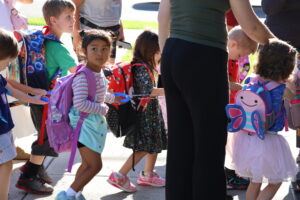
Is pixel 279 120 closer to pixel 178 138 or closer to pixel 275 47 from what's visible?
pixel 275 47

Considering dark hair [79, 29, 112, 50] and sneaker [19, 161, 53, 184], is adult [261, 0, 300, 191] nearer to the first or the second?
dark hair [79, 29, 112, 50]

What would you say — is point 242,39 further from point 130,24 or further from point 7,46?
point 130,24

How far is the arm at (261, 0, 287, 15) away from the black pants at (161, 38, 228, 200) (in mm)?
1753

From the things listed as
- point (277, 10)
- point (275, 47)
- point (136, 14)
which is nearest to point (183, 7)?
point (275, 47)

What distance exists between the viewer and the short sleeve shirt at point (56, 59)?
465 cm

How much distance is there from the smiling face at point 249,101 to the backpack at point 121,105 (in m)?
1.01

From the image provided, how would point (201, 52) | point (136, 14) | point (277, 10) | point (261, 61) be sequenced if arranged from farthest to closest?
point (136, 14)
point (277, 10)
point (261, 61)
point (201, 52)

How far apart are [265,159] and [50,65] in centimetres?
179

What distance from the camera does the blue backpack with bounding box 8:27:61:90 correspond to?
4.58 metres

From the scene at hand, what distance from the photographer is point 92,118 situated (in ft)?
14.0

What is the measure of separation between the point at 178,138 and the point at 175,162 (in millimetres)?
154

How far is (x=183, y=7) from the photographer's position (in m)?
3.36

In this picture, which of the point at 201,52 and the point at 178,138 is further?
the point at 178,138

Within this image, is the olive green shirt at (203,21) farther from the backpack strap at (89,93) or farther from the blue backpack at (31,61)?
the blue backpack at (31,61)
